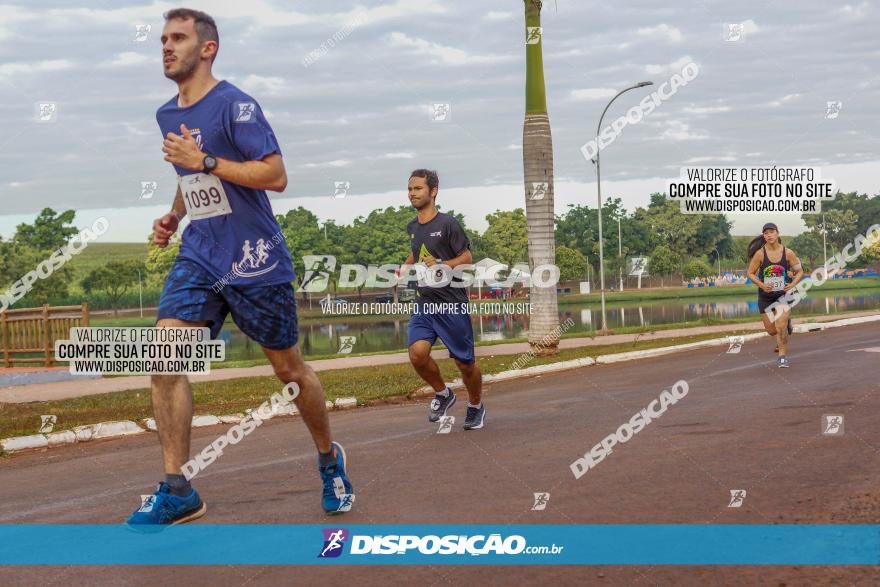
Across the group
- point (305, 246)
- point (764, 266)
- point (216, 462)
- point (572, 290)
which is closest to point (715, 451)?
point (216, 462)

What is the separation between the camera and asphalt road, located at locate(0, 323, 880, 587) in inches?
158

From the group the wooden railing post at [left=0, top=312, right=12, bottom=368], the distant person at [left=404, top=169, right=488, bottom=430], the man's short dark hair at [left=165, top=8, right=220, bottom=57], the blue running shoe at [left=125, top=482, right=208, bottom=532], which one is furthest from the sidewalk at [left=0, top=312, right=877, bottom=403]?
the man's short dark hair at [left=165, top=8, right=220, bottom=57]

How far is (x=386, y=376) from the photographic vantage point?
14.8 meters

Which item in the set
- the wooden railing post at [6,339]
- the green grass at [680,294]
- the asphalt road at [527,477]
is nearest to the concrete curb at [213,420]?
the asphalt road at [527,477]

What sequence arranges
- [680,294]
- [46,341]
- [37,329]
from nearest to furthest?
[46,341], [37,329], [680,294]

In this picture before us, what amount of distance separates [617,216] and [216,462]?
120557 millimetres

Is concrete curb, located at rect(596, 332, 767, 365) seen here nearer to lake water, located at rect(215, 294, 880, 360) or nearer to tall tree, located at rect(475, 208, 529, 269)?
lake water, located at rect(215, 294, 880, 360)

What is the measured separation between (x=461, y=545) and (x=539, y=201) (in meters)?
14.0

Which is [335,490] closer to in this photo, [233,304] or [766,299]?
[233,304]

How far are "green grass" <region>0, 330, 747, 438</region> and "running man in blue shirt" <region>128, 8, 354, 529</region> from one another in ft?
19.4

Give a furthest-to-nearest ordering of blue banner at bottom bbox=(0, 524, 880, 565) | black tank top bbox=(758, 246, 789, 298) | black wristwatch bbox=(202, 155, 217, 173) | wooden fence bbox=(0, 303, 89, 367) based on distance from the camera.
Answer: wooden fence bbox=(0, 303, 89, 367) < black tank top bbox=(758, 246, 789, 298) < black wristwatch bbox=(202, 155, 217, 173) < blue banner at bottom bbox=(0, 524, 880, 565)

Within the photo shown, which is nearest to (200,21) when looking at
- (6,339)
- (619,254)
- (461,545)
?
(461,545)

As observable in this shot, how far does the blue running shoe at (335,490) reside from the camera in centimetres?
504

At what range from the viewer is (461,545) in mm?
4371
